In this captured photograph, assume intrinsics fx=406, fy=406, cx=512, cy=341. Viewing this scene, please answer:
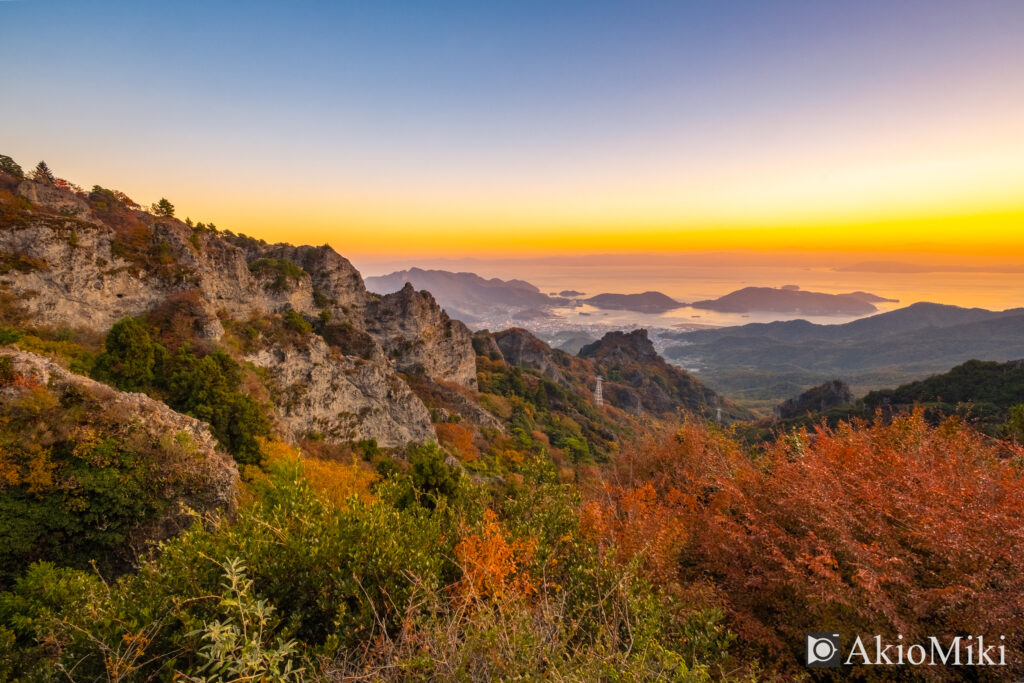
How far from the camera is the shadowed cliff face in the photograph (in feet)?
77.1

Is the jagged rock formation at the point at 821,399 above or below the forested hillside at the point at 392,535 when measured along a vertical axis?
below

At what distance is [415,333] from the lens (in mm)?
61625

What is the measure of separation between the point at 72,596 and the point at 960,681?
56.3 ft

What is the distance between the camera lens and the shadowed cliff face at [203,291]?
925 inches

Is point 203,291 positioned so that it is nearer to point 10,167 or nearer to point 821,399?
point 10,167

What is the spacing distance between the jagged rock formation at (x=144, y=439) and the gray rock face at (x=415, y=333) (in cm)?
4360

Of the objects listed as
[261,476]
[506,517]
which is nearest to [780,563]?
[506,517]

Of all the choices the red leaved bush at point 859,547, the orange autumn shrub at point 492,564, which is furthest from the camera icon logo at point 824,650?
the orange autumn shrub at point 492,564

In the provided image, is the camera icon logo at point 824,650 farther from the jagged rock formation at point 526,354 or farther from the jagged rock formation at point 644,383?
the jagged rock formation at point 644,383

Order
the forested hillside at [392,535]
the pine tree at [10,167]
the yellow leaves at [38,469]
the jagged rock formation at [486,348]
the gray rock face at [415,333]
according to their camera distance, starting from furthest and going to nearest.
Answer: the jagged rock formation at [486,348], the gray rock face at [415,333], the pine tree at [10,167], the yellow leaves at [38,469], the forested hillside at [392,535]

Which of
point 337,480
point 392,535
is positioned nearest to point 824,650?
point 392,535

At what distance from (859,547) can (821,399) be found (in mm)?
97729

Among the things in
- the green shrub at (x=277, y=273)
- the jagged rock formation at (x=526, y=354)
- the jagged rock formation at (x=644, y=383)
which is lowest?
the jagged rock formation at (x=644, y=383)

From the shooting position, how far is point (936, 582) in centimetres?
662
